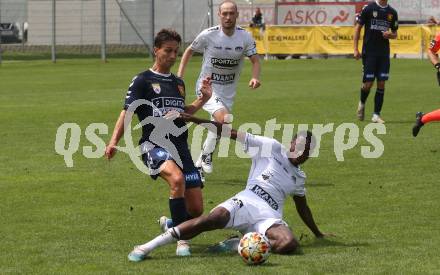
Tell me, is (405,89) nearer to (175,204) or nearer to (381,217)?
(381,217)

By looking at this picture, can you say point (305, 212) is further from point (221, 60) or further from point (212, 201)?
point (221, 60)

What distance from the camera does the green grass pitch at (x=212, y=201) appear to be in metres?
8.42

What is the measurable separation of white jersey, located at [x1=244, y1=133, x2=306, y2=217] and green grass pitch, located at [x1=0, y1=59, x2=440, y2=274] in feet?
1.63

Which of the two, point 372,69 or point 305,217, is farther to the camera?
point 372,69

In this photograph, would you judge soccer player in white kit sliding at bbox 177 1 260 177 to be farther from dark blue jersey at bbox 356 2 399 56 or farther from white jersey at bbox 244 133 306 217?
dark blue jersey at bbox 356 2 399 56

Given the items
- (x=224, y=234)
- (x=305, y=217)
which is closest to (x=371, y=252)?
(x=305, y=217)

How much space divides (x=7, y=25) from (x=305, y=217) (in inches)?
1864

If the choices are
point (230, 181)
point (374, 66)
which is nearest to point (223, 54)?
point (230, 181)

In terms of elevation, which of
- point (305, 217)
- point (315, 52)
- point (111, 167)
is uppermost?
point (305, 217)

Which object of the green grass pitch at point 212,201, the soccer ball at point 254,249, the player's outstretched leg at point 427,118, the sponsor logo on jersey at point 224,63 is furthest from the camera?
the player's outstretched leg at point 427,118

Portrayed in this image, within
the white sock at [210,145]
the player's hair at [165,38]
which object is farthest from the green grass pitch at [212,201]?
the player's hair at [165,38]

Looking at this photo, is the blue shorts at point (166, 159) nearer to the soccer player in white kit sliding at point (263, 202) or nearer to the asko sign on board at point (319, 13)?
the soccer player in white kit sliding at point (263, 202)

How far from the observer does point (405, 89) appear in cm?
2858

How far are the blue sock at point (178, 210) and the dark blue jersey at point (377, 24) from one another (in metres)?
12.5
